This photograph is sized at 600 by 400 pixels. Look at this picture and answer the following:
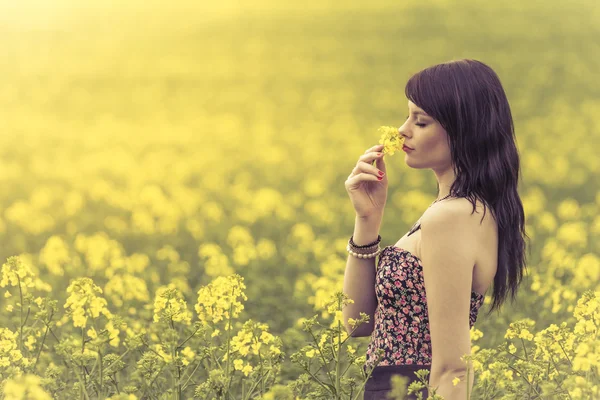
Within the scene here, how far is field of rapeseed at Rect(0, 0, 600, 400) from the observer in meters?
4.99

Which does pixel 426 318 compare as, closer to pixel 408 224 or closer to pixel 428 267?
→ pixel 428 267

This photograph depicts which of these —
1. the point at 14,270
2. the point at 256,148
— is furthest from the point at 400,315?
the point at 256,148

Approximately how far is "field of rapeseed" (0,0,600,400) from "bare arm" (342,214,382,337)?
142 centimetres

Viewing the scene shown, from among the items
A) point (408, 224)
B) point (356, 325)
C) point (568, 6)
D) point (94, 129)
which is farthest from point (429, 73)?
point (568, 6)

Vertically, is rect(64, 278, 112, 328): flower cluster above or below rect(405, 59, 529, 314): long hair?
below

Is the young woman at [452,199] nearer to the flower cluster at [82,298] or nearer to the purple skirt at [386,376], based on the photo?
the purple skirt at [386,376]

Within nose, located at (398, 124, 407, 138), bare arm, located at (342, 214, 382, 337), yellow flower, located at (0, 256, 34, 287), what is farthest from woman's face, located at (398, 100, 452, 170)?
yellow flower, located at (0, 256, 34, 287)

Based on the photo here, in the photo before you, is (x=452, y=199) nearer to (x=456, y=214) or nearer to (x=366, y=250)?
(x=456, y=214)

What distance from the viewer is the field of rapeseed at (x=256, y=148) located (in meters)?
4.99

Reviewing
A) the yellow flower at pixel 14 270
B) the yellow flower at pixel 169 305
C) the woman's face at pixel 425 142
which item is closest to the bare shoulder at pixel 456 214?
the woman's face at pixel 425 142

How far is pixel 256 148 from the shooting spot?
7.02 m

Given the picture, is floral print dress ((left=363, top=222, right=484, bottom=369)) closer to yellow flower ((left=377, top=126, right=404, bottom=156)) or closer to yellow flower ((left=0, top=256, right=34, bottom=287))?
yellow flower ((left=377, top=126, right=404, bottom=156))

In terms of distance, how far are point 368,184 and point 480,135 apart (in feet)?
1.29

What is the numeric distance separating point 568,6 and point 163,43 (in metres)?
3.98
